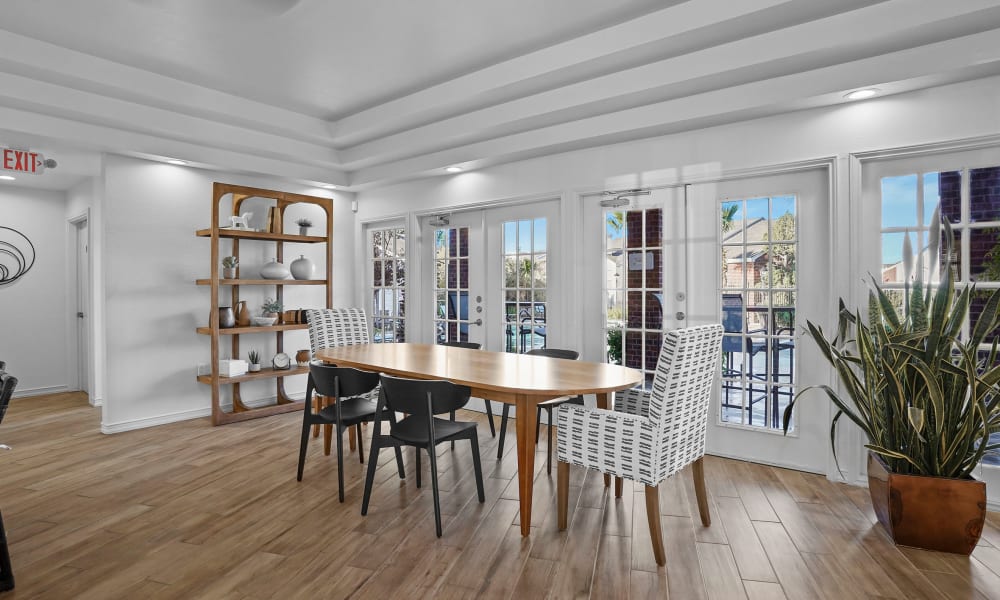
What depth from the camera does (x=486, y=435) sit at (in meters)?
4.16

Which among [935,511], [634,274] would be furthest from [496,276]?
[935,511]

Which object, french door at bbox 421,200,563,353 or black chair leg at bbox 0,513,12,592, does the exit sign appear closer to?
french door at bbox 421,200,563,353

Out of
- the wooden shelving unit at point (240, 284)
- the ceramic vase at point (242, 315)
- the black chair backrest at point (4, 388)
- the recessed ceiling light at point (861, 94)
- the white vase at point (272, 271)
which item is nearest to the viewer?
the black chair backrest at point (4, 388)

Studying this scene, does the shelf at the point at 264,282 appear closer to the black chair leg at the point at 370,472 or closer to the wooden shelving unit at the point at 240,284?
the wooden shelving unit at the point at 240,284

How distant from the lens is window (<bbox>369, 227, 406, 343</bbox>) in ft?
18.7

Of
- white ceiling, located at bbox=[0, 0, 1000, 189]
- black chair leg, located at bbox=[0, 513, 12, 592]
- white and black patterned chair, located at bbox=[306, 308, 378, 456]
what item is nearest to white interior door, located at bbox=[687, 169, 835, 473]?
white ceiling, located at bbox=[0, 0, 1000, 189]

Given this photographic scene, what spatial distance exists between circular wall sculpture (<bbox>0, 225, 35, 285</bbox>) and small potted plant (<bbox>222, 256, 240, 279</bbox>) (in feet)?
8.80

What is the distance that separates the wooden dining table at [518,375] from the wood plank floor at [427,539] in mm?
407

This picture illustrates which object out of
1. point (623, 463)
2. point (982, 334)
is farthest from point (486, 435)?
point (982, 334)

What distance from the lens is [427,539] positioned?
2457mm

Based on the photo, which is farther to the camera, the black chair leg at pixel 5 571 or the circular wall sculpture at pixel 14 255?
the circular wall sculpture at pixel 14 255

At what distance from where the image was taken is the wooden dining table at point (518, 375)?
7.95ft

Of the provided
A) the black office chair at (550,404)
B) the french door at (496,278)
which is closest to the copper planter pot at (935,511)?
the black office chair at (550,404)

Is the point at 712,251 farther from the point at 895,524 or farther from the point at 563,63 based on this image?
the point at 895,524
